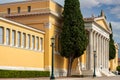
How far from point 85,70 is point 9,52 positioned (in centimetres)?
2545

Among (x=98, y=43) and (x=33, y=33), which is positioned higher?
(x=33, y=33)

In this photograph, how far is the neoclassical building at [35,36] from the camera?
161ft

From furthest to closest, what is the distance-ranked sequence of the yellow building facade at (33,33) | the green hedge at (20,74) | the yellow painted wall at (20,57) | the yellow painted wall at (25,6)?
the yellow painted wall at (25,6)
the yellow building facade at (33,33)
the yellow painted wall at (20,57)
the green hedge at (20,74)

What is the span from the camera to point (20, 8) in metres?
62.0

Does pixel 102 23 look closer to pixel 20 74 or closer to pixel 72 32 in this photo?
pixel 72 32

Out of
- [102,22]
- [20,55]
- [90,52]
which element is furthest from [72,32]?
[102,22]

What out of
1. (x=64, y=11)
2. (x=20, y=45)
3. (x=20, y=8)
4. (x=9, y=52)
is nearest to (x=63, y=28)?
(x=64, y=11)

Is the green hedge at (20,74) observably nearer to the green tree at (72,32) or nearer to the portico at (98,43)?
the green tree at (72,32)

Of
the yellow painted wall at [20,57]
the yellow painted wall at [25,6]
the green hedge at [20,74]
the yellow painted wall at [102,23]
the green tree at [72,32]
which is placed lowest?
the green hedge at [20,74]

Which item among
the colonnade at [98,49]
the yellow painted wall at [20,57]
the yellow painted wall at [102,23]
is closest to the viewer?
the yellow painted wall at [20,57]

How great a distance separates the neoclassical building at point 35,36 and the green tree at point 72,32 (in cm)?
186

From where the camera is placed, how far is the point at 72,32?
61.3 meters

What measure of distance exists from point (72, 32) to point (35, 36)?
7.56 metres

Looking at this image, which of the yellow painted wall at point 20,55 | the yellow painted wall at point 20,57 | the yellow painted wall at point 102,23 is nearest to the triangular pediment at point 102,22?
the yellow painted wall at point 102,23
